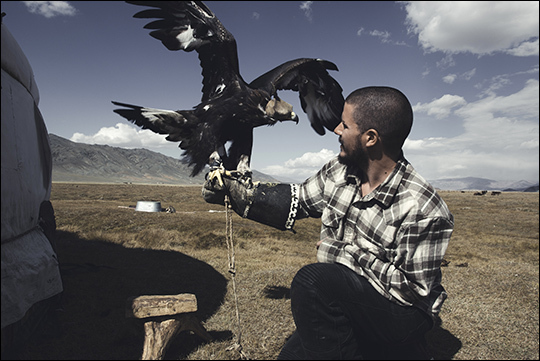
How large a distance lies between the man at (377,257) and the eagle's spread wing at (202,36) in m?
3.13

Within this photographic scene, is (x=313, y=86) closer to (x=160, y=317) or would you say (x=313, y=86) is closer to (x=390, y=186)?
(x=390, y=186)

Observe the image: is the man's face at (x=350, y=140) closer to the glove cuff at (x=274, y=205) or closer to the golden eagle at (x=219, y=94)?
the glove cuff at (x=274, y=205)

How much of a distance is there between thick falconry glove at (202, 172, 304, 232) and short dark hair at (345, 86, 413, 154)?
88 centimetres

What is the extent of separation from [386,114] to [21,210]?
10.5 feet

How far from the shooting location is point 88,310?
3.76 meters

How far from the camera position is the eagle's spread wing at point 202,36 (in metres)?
4.35

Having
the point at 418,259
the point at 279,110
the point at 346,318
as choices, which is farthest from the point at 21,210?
the point at 279,110

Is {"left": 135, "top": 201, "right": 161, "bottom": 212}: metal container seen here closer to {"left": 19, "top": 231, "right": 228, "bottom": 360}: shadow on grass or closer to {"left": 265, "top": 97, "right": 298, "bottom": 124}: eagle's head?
{"left": 19, "top": 231, "right": 228, "bottom": 360}: shadow on grass

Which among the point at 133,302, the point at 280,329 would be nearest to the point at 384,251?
the point at 280,329

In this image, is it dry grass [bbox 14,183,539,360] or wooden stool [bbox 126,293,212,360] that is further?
dry grass [bbox 14,183,539,360]

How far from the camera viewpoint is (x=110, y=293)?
4219 millimetres

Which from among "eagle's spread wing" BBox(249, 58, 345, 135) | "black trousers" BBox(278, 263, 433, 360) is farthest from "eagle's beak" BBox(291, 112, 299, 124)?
"black trousers" BBox(278, 263, 433, 360)

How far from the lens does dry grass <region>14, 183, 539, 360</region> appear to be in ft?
10.4

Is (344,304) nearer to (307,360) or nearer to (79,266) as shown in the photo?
(307,360)
